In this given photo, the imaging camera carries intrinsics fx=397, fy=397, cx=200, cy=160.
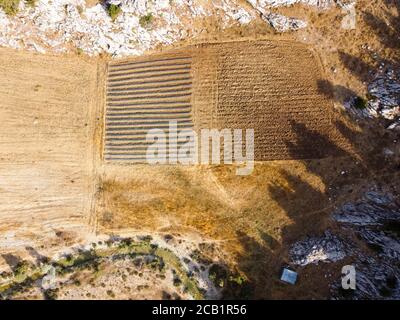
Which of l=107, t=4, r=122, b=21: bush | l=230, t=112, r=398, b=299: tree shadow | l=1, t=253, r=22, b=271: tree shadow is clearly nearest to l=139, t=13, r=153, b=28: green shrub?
l=107, t=4, r=122, b=21: bush

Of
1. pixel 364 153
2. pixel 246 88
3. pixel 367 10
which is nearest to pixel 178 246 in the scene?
pixel 246 88

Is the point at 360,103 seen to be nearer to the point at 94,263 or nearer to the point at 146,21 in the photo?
the point at 146,21

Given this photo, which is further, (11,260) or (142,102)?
(142,102)

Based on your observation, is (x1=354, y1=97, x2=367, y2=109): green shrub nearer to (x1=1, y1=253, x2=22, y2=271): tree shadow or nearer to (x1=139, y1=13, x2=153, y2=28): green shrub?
(x1=139, y1=13, x2=153, y2=28): green shrub

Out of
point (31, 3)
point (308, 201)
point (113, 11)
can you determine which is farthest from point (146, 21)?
point (308, 201)

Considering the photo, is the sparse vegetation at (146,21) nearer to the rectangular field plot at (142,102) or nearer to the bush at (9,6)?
the rectangular field plot at (142,102)
